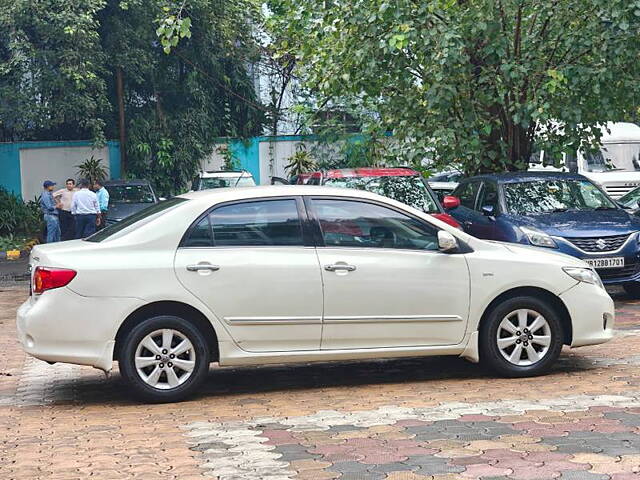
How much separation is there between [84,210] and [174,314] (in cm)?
1263

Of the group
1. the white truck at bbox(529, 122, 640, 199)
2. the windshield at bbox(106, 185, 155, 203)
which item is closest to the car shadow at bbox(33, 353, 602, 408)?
the windshield at bbox(106, 185, 155, 203)

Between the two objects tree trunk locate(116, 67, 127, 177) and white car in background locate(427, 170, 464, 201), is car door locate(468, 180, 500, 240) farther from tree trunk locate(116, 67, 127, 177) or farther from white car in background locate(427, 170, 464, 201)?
→ tree trunk locate(116, 67, 127, 177)

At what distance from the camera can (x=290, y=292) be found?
8.27m

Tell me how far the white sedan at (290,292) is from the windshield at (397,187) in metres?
5.70

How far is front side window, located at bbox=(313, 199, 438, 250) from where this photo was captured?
8.59 metres

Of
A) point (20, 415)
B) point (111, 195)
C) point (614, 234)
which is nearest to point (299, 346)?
point (20, 415)

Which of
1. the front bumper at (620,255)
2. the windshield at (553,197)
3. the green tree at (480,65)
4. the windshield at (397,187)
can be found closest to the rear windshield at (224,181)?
the green tree at (480,65)

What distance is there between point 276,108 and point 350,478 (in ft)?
97.7

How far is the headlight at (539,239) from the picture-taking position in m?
13.1

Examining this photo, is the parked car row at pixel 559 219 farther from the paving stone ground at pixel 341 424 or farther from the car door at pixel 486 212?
the paving stone ground at pixel 341 424

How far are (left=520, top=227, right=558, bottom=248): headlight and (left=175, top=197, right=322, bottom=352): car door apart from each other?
543 cm

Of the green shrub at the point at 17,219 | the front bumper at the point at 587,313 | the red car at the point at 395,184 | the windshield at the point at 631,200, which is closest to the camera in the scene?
the front bumper at the point at 587,313

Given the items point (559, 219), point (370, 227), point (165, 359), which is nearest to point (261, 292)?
point (165, 359)

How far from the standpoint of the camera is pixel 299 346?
8.34m
